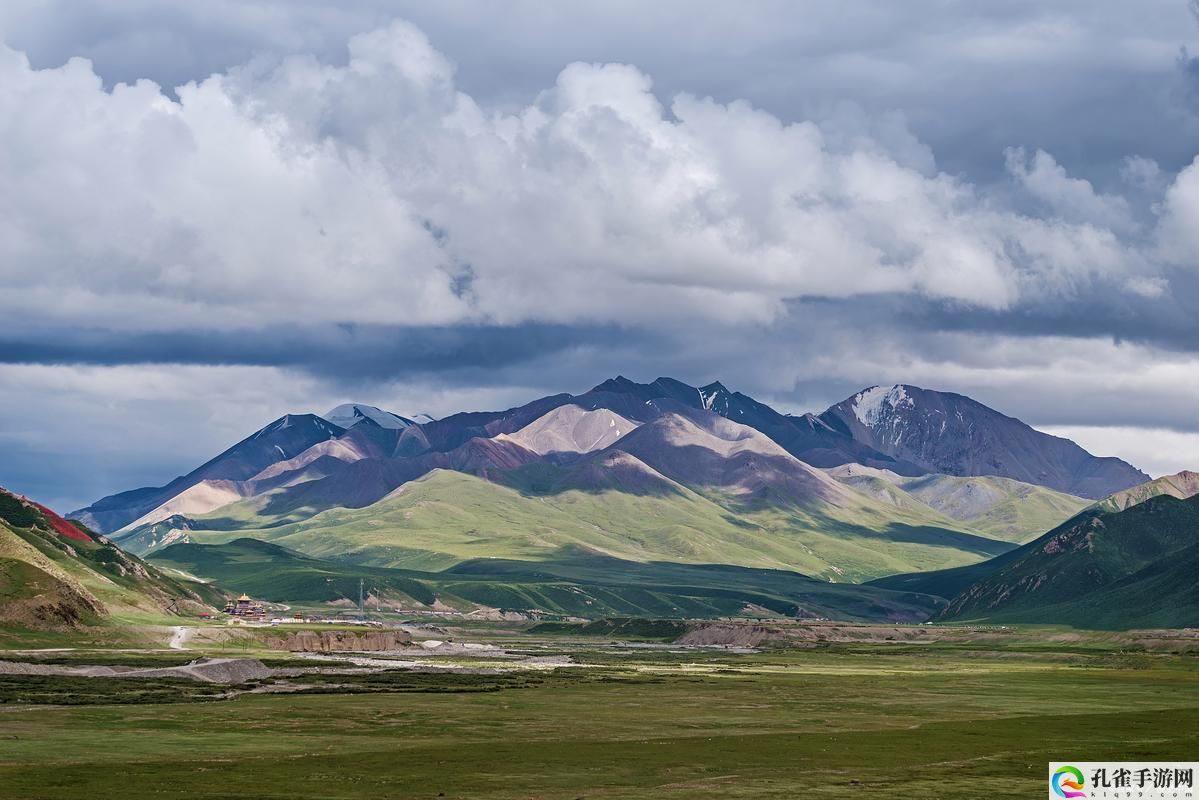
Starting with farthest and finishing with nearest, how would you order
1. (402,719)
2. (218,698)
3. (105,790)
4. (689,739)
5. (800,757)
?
1. (218,698)
2. (402,719)
3. (689,739)
4. (800,757)
5. (105,790)

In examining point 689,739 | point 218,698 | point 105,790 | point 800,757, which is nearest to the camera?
point 105,790

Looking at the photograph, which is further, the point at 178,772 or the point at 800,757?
the point at 800,757

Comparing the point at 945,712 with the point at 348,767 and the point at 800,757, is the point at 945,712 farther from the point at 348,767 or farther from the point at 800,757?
the point at 348,767

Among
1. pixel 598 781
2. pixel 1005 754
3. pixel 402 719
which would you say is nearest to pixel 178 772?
pixel 598 781

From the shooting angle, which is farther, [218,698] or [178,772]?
[218,698]

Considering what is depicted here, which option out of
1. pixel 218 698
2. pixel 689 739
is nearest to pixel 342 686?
pixel 218 698

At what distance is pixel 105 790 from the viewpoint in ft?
333

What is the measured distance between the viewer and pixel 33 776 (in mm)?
105625

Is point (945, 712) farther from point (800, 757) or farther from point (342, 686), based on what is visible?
point (342, 686)

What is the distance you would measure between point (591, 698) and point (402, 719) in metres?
43.0

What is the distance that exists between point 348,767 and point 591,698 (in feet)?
267

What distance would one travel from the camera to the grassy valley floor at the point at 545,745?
352ft

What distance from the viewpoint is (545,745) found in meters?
136

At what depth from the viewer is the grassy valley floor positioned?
107 metres
